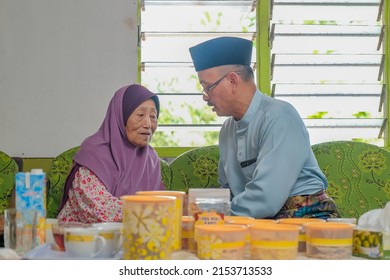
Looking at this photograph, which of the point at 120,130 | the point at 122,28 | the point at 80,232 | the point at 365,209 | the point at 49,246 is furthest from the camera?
the point at 122,28

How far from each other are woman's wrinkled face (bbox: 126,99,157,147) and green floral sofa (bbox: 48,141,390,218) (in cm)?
53

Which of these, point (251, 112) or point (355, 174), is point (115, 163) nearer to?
point (251, 112)

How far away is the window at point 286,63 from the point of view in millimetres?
3543

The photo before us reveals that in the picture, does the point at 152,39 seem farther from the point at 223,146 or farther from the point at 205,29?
the point at 223,146

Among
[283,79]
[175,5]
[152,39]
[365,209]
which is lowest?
[365,209]

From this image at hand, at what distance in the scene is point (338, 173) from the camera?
10.0 ft

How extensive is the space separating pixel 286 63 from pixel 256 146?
4.19 ft

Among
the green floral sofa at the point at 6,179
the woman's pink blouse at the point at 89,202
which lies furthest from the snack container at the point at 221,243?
the green floral sofa at the point at 6,179

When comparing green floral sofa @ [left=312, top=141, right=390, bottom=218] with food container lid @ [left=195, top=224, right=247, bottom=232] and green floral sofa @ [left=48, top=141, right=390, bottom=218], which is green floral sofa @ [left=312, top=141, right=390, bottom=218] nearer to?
green floral sofa @ [left=48, top=141, right=390, bottom=218]

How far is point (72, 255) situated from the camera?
1.19 metres

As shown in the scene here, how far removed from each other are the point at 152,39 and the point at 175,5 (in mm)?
263

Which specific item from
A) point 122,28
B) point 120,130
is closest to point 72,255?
point 120,130

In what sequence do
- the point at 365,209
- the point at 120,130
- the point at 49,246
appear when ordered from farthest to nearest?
1. the point at 365,209
2. the point at 120,130
3. the point at 49,246

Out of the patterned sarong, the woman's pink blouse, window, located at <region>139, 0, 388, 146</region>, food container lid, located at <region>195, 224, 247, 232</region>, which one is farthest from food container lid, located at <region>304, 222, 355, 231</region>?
window, located at <region>139, 0, 388, 146</region>
